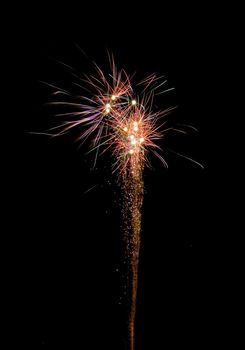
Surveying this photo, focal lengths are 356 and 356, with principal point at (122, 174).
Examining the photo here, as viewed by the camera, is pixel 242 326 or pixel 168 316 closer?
pixel 242 326

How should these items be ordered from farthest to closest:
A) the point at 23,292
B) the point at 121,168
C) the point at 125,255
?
the point at 125,255 → the point at 23,292 → the point at 121,168

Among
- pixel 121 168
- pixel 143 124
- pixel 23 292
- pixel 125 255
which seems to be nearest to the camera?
pixel 143 124

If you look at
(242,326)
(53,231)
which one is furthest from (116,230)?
(242,326)

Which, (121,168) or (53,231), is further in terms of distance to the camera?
(53,231)

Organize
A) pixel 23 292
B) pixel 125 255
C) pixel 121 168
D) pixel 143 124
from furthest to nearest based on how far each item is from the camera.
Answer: pixel 125 255
pixel 23 292
pixel 121 168
pixel 143 124

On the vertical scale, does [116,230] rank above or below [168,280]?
above

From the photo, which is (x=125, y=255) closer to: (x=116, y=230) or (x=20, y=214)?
(x=116, y=230)

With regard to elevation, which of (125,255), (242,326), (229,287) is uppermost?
(125,255)

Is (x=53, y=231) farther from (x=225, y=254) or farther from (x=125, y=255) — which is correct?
(x=225, y=254)

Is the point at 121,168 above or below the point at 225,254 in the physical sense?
above
